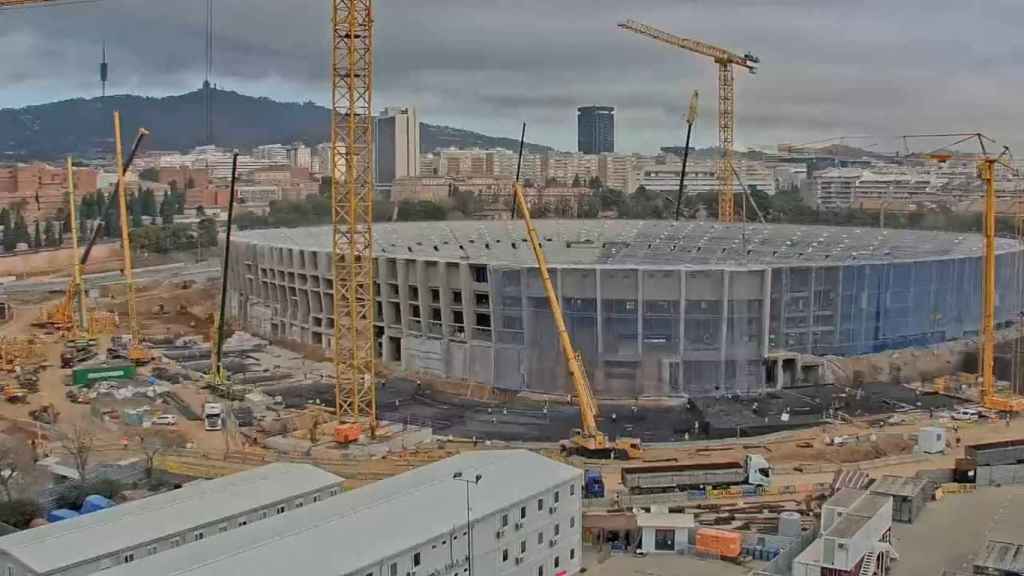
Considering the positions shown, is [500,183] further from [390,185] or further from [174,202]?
[174,202]

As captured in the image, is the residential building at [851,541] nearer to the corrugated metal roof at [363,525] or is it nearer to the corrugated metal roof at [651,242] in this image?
the corrugated metal roof at [363,525]

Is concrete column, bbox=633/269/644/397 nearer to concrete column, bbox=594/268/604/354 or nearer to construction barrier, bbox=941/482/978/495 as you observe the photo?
concrete column, bbox=594/268/604/354

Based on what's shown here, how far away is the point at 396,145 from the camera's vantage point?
414 ft

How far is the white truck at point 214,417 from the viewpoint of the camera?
24.8 meters

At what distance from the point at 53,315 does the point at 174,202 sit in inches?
1879

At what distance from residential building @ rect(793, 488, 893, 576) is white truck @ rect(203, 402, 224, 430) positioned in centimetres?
1472

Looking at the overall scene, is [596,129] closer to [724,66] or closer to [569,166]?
[569,166]

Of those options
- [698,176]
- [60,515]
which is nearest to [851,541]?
[60,515]

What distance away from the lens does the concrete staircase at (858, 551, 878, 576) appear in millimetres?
14284

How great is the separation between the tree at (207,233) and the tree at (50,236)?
9428 millimetres

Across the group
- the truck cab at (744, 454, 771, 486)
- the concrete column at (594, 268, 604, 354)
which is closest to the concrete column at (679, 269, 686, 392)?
the concrete column at (594, 268, 604, 354)

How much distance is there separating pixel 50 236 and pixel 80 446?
5631 cm

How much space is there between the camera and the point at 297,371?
3212 cm

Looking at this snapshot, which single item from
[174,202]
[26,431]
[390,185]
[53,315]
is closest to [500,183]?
[390,185]
